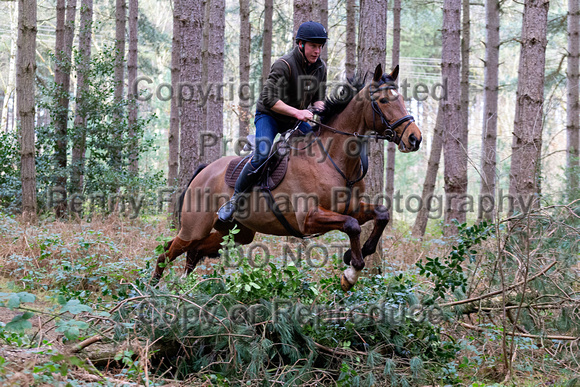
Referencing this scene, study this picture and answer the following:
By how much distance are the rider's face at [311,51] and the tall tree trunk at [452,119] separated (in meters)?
6.74

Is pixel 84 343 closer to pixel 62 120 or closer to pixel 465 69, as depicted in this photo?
pixel 62 120

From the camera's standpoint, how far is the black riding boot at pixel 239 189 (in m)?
6.35

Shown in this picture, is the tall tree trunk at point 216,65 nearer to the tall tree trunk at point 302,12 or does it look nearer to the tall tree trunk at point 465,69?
the tall tree trunk at point 302,12

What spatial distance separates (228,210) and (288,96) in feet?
5.40

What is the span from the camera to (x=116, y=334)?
4605mm

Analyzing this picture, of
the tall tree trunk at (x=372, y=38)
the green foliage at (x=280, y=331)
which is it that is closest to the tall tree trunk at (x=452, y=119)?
the tall tree trunk at (x=372, y=38)

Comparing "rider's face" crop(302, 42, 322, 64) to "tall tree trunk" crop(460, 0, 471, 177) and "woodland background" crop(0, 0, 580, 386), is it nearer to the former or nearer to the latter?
"woodland background" crop(0, 0, 580, 386)

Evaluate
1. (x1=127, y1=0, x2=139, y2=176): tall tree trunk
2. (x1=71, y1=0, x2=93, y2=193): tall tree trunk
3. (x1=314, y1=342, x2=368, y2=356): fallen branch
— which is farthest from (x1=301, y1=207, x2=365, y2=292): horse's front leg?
(x1=127, y1=0, x2=139, y2=176): tall tree trunk

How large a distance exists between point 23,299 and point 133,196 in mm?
11312

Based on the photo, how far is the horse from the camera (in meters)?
5.55

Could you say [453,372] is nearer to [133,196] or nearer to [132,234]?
[132,234]

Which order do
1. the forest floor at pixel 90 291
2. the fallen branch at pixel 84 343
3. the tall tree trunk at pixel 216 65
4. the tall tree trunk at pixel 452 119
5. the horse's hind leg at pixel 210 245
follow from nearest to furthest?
the forest floor at pixel 90 291, the fallen branch at pixel 84 343, the horse's hind leg at pixel 210 245, the tall tree trunk at pixel 452 119, the tall tree trunk at pixel 216 65

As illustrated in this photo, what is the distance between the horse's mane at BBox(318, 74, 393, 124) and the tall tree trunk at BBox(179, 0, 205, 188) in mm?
4828

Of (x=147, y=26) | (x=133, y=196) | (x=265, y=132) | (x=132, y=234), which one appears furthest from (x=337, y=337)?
(x=147, y=26)
